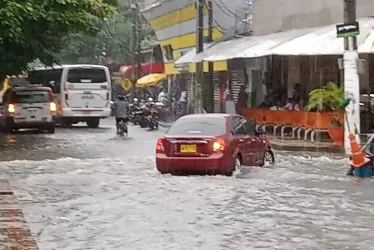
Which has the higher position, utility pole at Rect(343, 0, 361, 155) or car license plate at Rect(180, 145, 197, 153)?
utility pole at Rect(343, 0, 361, 155)

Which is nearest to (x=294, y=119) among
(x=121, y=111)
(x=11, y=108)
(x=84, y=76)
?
(x=121, y=111)

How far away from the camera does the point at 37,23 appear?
80.2 ft

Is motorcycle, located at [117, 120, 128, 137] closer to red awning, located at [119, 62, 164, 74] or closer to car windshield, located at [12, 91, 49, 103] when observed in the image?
car windshield, located at [12, 91, 49, 103]

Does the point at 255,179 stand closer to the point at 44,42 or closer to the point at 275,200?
the point at 275,200

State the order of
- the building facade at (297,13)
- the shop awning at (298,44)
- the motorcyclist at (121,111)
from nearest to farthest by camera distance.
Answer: the shop awning at (298,44) → the building facade at (297,13) → the motorcyclist at (121,111)

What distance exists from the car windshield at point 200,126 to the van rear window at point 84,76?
73.1 ft

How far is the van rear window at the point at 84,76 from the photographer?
40125 millimetres

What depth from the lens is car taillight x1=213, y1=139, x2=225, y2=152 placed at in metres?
17.4

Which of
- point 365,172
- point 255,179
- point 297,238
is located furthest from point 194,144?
point 297,238

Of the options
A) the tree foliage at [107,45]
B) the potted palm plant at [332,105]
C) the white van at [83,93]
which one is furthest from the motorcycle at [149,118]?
the tree foliage at [107,45]

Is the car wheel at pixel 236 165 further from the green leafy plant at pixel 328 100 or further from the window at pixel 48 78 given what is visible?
the window at pixel 48 78

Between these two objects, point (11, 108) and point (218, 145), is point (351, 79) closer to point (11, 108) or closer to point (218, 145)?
point (218, 145)

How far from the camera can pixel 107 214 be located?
12.9 m

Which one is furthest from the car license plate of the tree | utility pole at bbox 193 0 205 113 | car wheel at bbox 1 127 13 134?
car wheel at bbox 1 127 13 134
